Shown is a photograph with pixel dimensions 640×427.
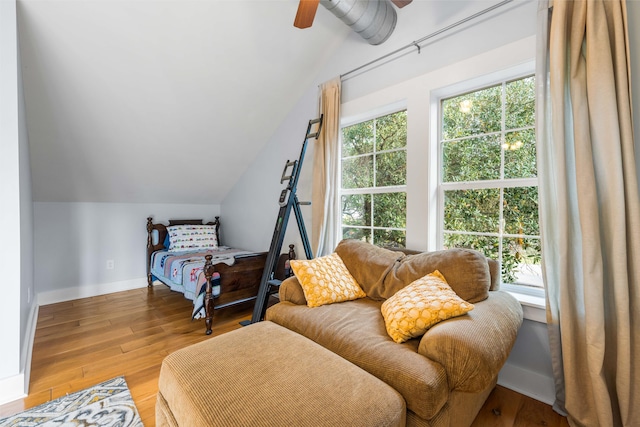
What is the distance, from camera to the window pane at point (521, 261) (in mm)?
1937

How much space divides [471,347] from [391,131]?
202 centimetres

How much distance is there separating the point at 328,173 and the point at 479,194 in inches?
53.5

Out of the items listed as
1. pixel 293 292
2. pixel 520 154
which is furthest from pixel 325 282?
pixel 520 154

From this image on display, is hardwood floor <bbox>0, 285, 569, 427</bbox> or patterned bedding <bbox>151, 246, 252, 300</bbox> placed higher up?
patterned bedding <bbox>151, 246, 252, 300</bbox>

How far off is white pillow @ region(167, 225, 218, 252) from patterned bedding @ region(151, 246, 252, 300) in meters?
0.18

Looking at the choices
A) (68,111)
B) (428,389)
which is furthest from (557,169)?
(68,111)

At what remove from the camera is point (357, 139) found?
2.98m

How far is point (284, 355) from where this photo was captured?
4.09ft

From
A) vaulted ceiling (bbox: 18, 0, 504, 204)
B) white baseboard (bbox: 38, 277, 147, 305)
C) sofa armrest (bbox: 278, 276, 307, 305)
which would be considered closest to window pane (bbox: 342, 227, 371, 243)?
sofa armrest (bbox: 278, 276, 307, 305)

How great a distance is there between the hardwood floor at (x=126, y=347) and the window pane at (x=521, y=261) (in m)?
0.74

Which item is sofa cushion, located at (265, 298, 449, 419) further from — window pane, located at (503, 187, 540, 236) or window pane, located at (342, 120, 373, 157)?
window pane, located at (342, 120, 373, 157)

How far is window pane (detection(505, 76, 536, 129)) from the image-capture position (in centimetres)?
194

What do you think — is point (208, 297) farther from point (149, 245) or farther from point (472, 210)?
point (472, 210)

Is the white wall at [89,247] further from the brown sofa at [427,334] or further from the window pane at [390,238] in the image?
the window pane at [390,238]
